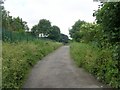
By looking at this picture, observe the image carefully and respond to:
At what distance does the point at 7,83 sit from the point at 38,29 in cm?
→ 6387

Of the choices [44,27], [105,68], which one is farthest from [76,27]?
[105,68]

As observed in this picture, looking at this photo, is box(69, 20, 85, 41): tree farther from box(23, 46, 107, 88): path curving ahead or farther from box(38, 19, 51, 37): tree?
box(23, 46, 107, 88): path curving ahead

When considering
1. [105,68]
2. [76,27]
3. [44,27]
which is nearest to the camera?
[105,68]

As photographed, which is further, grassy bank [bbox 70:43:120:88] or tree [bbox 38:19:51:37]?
tree [bbox 38:19:51:37]

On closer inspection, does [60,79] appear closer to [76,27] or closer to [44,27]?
[76,27]

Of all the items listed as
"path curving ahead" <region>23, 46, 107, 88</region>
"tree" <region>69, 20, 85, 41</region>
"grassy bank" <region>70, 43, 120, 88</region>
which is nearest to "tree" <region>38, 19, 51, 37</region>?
"tree" <region>69, 20, 85, 41</region>

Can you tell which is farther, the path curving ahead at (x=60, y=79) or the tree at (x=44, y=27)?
the tree at (x=44, y=27)

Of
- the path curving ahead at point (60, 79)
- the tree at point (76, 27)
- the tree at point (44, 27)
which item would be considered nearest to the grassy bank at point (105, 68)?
the path curving ahead at point (60, 79)

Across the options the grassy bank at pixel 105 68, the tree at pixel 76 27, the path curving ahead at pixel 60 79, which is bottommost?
the path curving ahead at pixel 60 79

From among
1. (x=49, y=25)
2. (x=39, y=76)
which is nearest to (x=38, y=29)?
(x=49, y=25)

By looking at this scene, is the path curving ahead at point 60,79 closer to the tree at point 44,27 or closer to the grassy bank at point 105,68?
the grassy bank at point 105,68

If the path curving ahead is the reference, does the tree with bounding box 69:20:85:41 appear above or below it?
above

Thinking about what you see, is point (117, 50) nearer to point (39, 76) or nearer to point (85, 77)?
point (85, 77)

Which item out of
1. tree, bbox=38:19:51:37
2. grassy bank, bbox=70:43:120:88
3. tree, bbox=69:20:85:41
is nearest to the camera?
grassy bank, bbox=70:43:120:88
